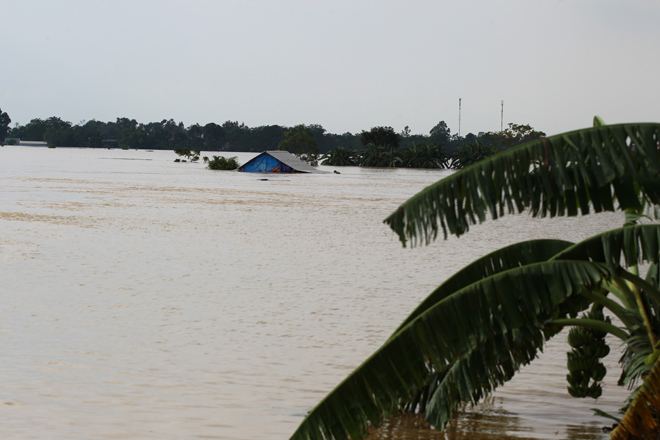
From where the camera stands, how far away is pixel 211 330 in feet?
28.9

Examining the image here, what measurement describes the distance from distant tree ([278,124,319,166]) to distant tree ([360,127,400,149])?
5.42 m

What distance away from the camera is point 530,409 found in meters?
6.23

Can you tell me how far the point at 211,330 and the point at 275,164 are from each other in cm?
5685

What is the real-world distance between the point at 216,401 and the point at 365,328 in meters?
3.08

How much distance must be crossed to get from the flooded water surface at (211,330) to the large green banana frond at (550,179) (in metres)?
2.12

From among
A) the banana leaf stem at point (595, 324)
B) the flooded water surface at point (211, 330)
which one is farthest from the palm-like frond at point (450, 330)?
the flooded water surface at point (211, 330)

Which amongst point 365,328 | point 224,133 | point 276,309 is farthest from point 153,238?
point 224,133

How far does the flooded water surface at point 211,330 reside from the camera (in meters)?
5.85

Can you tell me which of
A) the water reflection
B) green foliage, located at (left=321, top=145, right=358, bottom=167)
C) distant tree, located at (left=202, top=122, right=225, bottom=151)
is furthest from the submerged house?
distant tree, located at (left=202, top=122, right=225, bottom=151)

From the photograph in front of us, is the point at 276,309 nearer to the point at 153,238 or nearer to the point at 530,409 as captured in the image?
the point at 530,409

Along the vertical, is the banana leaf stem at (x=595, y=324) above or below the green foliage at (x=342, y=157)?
below

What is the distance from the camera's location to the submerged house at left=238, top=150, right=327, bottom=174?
6475 cm

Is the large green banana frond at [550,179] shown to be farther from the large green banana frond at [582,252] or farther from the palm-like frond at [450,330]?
the palm-like frond at [450,330]

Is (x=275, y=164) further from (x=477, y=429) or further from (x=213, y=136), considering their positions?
(x=213, y=136)
